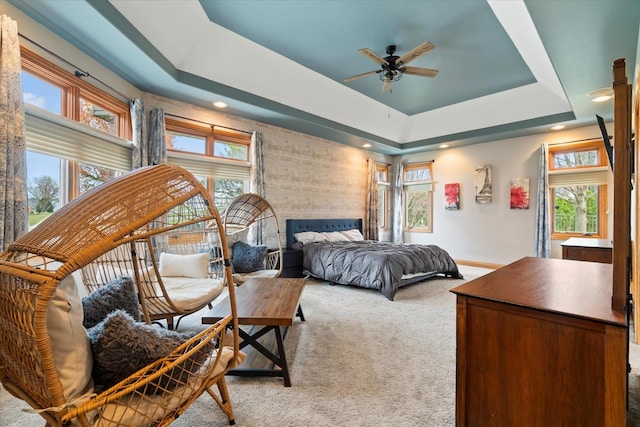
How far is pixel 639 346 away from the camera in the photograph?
2463 mm

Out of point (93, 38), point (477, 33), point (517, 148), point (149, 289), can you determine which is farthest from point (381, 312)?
point (517, 148)

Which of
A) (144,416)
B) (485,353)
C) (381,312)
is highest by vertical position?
(485,353)

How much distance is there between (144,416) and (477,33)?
443 centimetres

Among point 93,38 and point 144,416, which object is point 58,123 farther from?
point 144,416

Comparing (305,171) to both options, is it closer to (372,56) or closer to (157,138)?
(157,138)

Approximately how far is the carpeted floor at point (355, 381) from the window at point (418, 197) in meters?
4.19

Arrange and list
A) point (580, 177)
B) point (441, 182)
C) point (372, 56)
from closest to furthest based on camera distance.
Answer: point (372, 56)
point (580, 177)
point (441, 182)

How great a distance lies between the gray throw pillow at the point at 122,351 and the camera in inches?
43.4

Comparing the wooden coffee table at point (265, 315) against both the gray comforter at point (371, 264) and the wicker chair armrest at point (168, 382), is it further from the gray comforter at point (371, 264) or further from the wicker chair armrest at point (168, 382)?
the gray comforter at point (371, 264)

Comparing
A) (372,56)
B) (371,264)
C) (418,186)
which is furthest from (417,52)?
(418,186)

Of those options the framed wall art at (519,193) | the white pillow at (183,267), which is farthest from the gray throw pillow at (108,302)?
the framed wall art at (519,193)

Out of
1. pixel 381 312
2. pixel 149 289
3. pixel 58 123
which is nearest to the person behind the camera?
pixel 149 289

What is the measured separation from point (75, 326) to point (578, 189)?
701 centimetres

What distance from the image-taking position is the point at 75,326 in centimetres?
104
